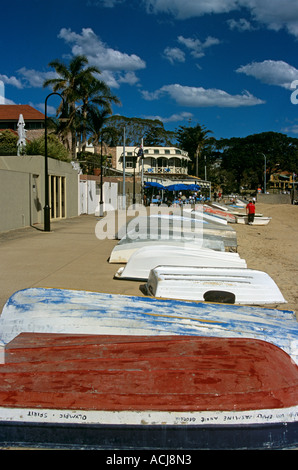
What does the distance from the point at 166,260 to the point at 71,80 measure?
35050 mm

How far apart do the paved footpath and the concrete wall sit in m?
1.63

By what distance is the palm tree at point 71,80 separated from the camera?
38406 millimetres

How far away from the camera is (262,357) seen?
342 cm

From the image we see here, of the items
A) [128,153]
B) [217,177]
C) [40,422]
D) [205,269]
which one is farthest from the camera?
[217,177]

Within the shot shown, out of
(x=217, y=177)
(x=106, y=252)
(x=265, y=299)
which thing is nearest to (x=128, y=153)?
(x=217, y=177)

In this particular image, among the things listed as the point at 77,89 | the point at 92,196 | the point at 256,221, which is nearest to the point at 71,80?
the point at 77,89

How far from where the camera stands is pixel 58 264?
32.2 ft

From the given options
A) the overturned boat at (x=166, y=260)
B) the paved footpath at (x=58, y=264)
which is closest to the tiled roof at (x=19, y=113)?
the paved footpath at (x=58, y=264)

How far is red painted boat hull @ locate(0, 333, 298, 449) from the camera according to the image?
8.83 ft

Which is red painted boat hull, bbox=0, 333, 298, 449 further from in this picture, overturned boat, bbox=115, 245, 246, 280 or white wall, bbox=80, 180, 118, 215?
white wall, bbox=80, 180, 118, 215

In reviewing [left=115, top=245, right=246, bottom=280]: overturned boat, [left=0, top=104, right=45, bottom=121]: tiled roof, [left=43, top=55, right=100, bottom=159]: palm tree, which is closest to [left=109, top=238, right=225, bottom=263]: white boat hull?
[left=115, top=245, right=246, bottom=280]: overturned boat
